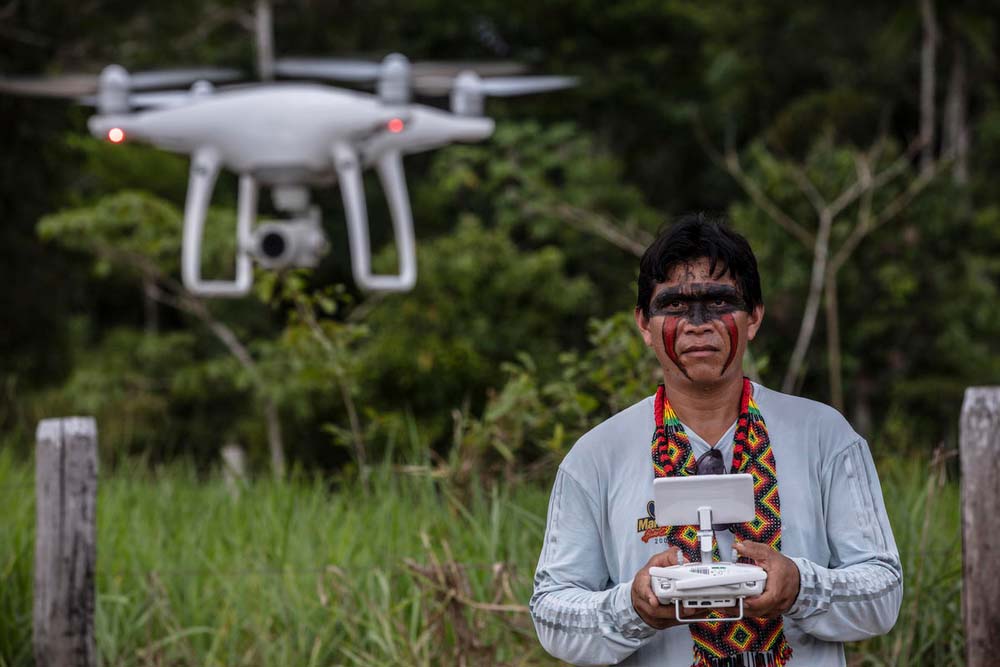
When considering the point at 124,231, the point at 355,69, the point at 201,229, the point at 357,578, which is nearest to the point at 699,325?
the point at 357,578

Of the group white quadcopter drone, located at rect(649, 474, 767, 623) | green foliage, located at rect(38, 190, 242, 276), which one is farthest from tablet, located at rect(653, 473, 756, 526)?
green foliage, located at rect(38, 190, 242, 276)

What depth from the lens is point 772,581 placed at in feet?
6.07

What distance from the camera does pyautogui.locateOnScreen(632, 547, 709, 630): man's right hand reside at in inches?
73.0

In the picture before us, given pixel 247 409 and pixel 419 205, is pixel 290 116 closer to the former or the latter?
pixel 247 409

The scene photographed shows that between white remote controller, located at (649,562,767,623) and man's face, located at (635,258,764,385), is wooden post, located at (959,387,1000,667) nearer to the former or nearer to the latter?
man's face, located at (635,258,764,385)

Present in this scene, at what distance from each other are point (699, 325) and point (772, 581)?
0.38m

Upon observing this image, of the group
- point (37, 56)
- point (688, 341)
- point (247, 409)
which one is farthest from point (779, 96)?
point (688, 341)

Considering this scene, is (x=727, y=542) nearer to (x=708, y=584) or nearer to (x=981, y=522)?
(x=708, y=584)

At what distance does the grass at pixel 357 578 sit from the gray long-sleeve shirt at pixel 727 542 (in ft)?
5.72

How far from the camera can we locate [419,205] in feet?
63.0

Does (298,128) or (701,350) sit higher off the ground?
(298,128)

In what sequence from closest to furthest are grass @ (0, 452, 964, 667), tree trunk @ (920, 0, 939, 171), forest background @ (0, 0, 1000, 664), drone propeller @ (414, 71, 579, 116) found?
grass @ (0, 452, 964, 667)
forest background @ (0, 0, 1000, 664)
drone propeller @ (414, 71, 579, 116)
tree trunk @ (920, 0, 939, 171)

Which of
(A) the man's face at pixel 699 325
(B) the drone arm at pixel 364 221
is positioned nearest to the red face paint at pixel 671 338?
(A) the man's face at pixel 699 325

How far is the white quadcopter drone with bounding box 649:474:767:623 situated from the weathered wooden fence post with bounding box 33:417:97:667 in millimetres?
2612
